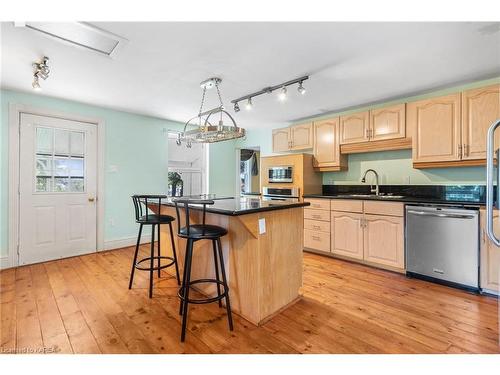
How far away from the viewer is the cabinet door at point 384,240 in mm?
2975

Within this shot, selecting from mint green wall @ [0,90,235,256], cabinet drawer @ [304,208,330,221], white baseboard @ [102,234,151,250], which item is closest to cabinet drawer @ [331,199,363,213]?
cabinet drawer @ [304,208,330,221]

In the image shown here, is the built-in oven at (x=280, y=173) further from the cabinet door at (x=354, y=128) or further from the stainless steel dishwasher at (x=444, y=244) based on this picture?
the stainless steel dishwasher at (x=444, y=244)

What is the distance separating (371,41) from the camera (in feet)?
6.68

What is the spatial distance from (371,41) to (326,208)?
2.19 meters

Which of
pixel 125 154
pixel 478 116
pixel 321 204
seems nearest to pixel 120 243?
pixel 125 154

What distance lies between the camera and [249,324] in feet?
6.39

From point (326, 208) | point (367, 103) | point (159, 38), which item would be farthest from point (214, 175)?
point (159, 38)

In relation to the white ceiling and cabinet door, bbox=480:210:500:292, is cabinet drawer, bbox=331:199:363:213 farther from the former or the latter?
the white ceiling

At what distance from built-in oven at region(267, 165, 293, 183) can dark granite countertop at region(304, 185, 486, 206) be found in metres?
0.47

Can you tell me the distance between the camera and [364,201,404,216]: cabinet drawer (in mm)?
2975

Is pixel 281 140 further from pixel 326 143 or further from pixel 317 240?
pixel 317 240

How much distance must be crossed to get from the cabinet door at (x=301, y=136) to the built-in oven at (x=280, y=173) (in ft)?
1.57

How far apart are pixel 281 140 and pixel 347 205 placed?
186 cm

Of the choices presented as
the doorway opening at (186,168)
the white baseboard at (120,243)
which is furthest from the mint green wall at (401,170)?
the white baseboard at (120,243)
